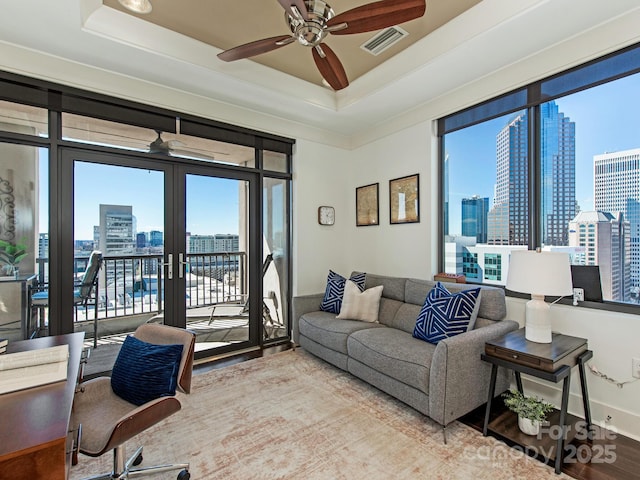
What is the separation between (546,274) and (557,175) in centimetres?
105

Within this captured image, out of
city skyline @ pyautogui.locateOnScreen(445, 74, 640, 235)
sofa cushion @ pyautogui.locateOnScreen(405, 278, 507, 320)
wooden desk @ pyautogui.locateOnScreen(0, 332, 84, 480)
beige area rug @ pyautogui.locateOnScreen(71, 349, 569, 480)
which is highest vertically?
city skyline @ pyautogui.locateOnScreen(445, 74, 640, 235)

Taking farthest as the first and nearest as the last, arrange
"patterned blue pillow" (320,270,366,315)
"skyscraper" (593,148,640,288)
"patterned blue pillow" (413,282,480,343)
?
1. "patterned blue pillow" (320,270,366,315)
2. "patterned blue pillow" (413,282,480,343)
3. "skyscraper" (593,148,640,288)

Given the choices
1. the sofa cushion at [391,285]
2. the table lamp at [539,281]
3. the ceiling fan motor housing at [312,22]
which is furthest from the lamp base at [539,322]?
the ceiling fan motor housing at [312,22]

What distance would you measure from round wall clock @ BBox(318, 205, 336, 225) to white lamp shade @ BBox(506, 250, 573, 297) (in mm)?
2611

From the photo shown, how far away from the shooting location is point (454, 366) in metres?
2.07

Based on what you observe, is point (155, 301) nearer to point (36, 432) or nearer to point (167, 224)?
point (167, 224)

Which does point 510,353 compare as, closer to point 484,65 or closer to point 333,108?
point 484,65

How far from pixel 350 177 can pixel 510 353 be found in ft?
10.4

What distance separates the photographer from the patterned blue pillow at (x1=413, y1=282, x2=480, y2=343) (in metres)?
2.46

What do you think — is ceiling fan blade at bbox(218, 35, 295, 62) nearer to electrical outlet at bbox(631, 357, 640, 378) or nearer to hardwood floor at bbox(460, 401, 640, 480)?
hardwood floor at bbox(460, 401, 640, 480)

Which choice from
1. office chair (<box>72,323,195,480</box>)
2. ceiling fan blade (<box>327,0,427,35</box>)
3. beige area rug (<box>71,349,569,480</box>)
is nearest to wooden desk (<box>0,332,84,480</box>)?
office chair (<box>72,323,195,480</box>)

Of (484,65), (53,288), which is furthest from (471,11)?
(53,288)

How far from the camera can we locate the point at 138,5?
2248mm

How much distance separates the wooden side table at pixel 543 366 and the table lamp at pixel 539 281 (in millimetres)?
104
